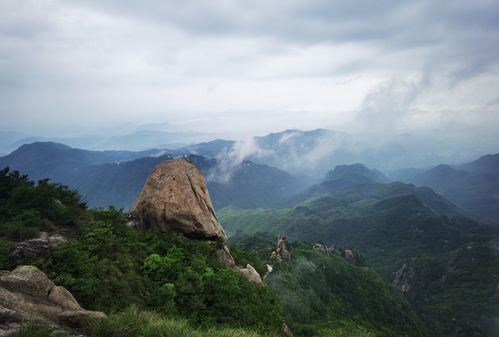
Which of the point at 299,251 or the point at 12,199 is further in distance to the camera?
the point at 299,251

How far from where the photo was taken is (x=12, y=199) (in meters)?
24.2

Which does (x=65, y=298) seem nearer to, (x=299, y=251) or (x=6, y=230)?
(x=6, y=230)

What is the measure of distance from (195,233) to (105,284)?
14364mm

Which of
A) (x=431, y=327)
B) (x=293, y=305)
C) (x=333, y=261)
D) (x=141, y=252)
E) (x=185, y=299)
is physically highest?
(x=141, y=252)

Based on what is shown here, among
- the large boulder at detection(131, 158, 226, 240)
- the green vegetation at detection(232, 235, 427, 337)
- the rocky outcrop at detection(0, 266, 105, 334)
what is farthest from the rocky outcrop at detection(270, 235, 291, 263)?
the rocky outcrop at detection(0, 266, 105, 334)

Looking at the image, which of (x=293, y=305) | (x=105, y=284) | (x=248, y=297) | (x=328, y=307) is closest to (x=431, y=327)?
(x=328, y=307)

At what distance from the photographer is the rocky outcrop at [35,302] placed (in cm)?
1060

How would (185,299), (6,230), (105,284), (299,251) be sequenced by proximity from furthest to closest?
(299,251) → (185,299) → (6,230) → (105,284)

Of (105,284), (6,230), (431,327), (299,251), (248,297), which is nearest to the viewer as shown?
(105,284)

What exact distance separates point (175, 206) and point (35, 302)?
1916 centimetres

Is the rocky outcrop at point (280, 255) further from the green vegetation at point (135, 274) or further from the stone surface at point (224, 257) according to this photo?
the stone surface at point (224, 257)

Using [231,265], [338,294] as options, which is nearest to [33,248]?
[231,265]

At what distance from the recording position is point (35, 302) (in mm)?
12922

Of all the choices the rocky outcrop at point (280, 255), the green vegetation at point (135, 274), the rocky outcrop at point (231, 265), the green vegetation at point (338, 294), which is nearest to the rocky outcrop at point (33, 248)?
the green vegetation at point (135, 274)
